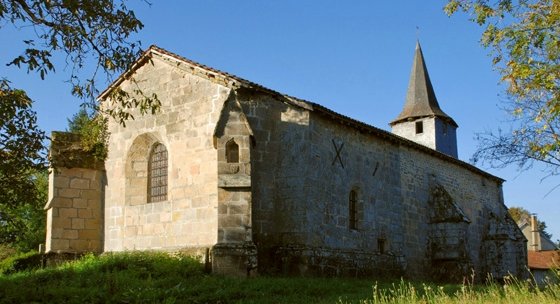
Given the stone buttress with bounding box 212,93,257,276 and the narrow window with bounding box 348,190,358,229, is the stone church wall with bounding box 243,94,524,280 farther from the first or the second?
the stone buttress with bounding box 212,93,257,276

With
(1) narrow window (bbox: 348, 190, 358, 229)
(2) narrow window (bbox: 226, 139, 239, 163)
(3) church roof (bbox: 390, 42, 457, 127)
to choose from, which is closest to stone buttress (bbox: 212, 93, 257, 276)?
(2) narrow window (bbox: 226, 139, 239, 163)

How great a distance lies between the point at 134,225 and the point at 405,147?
11.0 metres

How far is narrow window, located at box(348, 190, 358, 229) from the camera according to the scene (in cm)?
1964

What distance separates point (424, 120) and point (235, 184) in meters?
20.6

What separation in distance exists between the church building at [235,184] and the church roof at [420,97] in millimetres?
11835

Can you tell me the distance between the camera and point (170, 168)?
58.2 ft

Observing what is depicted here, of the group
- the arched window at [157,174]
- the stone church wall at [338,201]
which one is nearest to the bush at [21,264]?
the arched window at [157,174]

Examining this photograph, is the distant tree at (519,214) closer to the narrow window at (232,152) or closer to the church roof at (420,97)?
the church roof at (420,97)

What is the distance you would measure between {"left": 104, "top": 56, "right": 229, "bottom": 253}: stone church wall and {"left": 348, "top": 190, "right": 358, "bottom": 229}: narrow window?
5.35m

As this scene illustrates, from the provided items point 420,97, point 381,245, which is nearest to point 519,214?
point 420,97

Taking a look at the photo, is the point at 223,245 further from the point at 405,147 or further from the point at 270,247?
the point at 405,147

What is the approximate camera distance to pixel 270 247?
55.4 ft

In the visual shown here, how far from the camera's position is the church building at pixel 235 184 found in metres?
16.1

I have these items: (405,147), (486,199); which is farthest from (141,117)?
(486,199)
